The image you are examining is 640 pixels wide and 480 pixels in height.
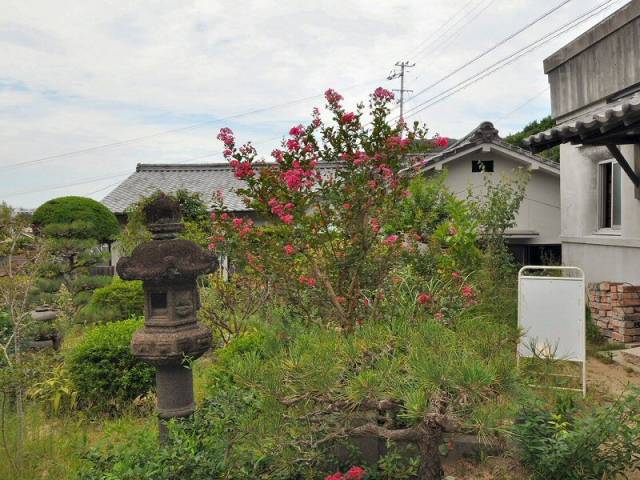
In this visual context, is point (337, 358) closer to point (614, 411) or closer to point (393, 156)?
point (614, 411)

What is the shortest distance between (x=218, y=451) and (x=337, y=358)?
846mm

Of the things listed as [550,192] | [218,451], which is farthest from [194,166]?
[218,451]

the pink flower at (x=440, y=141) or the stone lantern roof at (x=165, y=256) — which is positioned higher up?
the pink flower at (x=440, y=141)

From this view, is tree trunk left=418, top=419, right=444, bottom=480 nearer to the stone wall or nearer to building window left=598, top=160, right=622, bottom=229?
the stone wall

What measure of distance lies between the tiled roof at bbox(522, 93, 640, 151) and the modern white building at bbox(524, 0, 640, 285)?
0.02m

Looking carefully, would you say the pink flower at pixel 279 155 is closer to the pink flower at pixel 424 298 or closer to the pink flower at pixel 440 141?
the pink flower at pixel 440 141

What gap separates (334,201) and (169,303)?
1549 mm

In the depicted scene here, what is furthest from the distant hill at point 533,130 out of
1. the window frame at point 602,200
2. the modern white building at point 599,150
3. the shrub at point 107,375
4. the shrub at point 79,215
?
the shrub at point 107,375

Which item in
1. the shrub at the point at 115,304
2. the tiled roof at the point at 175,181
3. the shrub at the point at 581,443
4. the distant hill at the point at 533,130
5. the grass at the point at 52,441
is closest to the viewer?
the shrub at the point at 581,443

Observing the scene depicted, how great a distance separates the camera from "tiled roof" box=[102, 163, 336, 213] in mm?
19000

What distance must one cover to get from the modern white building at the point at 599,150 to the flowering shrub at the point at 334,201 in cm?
250

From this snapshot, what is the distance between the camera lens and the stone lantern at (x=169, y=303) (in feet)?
11.9

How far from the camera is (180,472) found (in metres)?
2.76

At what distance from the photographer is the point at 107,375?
205 inches
